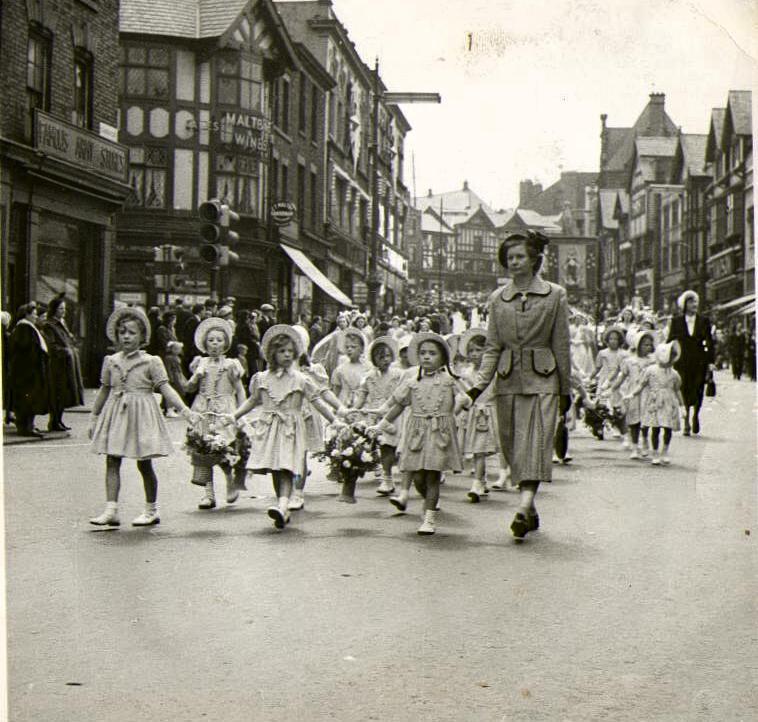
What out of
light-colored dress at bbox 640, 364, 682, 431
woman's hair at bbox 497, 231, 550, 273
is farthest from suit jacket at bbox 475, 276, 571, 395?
light-colored dress at bbox 640, 364, 682, 431

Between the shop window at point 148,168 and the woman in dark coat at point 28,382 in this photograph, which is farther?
the woman in dark coat at point 28,382

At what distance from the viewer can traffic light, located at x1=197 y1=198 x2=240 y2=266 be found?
6.47m

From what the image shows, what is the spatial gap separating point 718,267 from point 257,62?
10.00 meters

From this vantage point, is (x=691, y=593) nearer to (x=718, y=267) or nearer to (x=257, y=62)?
(x=257, y=62)

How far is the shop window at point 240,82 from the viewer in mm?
6191

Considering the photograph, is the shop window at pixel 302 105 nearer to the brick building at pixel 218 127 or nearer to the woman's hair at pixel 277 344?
the brick building at pixel 218 127

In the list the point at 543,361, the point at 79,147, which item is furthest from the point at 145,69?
the point at 543,361

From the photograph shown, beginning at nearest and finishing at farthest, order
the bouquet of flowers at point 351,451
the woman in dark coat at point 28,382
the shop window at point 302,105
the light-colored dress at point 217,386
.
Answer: the bouquet of flowers at point 351,451 → the shop window at point 302,105 → the light-colored dress at point 217,386 → the woman in dark coat at point 28,382

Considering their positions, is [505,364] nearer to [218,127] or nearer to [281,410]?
[281,410]

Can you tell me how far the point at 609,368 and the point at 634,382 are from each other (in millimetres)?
1180

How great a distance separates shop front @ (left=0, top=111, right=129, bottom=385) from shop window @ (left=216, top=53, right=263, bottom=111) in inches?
26.4

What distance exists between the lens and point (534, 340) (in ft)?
22.3

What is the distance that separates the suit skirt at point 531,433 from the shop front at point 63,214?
2.46 m

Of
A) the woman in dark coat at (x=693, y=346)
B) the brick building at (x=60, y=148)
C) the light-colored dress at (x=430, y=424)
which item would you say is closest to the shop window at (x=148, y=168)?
the brick building at (x=60, y=148)
